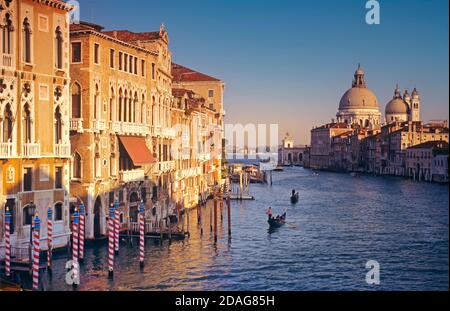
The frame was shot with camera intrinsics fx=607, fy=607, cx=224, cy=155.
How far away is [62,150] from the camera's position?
39.7 feet

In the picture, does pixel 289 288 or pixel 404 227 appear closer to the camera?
pixel 289 288

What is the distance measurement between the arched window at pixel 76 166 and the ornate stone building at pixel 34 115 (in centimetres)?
120

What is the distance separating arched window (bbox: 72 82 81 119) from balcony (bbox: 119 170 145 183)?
1975 millimetres

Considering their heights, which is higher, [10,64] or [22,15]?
[22,15]

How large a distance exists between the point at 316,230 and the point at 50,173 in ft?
28.9

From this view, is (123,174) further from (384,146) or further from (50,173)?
(384,146)

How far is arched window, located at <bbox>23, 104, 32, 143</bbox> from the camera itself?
11.2m

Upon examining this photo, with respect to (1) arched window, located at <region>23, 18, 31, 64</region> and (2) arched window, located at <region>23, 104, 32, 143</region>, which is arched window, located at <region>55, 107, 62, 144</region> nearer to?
(2) arched window, located at <region>23, 104, 32, 143</region>

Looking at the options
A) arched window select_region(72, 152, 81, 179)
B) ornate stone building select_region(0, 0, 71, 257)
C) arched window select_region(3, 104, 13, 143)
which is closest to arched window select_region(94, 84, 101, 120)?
arched window select_region(72, 152, 81, 179)

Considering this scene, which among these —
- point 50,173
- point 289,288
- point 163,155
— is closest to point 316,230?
point 163,155

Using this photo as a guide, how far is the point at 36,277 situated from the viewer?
31.6 feet

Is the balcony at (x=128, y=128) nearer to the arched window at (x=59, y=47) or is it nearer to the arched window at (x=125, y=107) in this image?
the arched window at (x=125, y=107)

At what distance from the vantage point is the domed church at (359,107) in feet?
282

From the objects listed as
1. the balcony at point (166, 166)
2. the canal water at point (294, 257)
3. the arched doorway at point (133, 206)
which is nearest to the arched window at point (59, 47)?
the canal water at point (294, 257)
